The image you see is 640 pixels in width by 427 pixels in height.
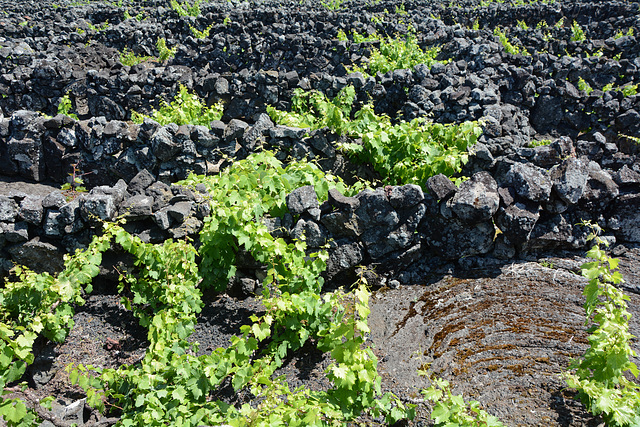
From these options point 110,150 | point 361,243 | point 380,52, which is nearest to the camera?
point 361,243

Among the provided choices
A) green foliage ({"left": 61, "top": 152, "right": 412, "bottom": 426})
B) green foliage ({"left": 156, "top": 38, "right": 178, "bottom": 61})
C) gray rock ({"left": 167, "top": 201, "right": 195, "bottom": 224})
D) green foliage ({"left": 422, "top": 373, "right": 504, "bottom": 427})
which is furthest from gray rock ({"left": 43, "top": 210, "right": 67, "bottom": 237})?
green foliage ({"left": 156, "top": 38, "right": 178, "bottom": 61})

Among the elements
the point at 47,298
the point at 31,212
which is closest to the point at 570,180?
the point at 47,298

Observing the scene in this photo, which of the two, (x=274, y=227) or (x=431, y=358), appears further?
(x=274, y=227)

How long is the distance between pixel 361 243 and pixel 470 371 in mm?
1951

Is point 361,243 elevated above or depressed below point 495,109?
below

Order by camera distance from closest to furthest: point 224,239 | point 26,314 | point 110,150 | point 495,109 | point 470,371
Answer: point 470,371
point 26,314
point 224,239
point 110,150
point 495,109

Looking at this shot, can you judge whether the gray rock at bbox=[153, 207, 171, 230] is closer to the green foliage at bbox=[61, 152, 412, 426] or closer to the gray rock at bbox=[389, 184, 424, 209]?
the green foliage at bbox=[61, 152, 412, 426]

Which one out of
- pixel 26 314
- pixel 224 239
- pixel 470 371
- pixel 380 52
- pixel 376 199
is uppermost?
pixel 380 52

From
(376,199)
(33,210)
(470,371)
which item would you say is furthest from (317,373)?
(33,210)

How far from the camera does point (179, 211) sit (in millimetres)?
5633

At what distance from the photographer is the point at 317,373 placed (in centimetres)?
461

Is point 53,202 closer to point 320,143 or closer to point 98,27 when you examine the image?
point 320,143

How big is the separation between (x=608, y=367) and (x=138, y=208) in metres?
4.94

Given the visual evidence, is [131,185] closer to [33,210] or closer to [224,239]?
[33,210]
